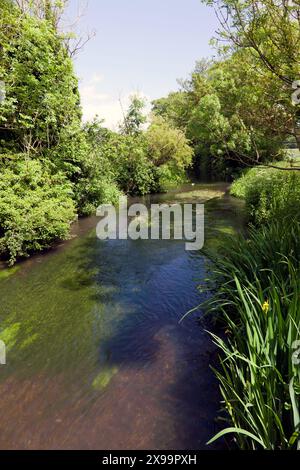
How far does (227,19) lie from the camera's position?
516 cm

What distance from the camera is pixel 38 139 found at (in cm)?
1192

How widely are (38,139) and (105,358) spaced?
33.8 ft

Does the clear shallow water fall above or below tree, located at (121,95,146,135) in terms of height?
below

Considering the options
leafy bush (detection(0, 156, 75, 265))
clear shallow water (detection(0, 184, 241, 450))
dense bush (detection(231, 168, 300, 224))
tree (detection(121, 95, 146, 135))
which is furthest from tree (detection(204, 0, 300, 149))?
tree (detection(121, 95, 146, 135))

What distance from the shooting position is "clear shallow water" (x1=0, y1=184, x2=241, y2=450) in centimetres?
331

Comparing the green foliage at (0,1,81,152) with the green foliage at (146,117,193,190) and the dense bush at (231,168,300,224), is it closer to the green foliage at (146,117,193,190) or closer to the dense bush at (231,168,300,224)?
the dense bush at (231,168,300,224)

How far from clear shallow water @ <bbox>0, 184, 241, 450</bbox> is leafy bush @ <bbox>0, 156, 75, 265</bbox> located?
2.62 feet

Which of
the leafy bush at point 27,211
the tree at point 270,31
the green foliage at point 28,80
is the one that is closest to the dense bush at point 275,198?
the tree at point 270,31

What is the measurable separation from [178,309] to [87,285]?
2.65 meters

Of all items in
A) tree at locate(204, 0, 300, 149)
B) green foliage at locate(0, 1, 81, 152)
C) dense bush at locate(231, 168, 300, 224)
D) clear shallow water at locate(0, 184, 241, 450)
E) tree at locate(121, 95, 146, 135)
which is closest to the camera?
clear shallow water at locate(0, 184, 241, 450)

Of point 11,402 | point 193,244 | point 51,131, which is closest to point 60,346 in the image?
point 11,402

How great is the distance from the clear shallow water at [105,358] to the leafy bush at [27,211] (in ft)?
2.62
